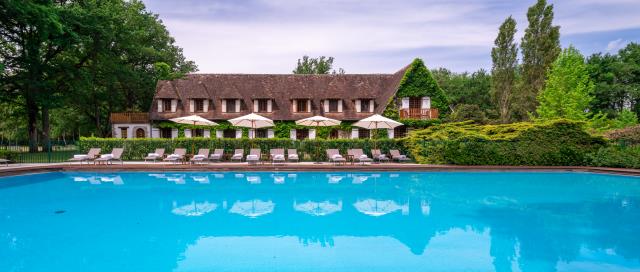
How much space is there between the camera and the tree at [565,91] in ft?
105

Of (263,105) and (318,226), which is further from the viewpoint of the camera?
(263,105)

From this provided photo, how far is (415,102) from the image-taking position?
95.7ft

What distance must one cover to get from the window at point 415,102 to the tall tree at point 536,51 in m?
13.2

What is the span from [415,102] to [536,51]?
15.3 m

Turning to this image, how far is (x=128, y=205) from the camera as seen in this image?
10.4m

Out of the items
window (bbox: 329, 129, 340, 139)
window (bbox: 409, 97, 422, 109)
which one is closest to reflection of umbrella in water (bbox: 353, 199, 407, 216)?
window (bbox: 329, 129, 340, 139)

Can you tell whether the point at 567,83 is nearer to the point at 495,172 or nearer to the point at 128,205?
the point at 495,172

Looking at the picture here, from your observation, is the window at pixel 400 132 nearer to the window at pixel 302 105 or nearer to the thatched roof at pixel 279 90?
the thatched roof at pixel 279 90

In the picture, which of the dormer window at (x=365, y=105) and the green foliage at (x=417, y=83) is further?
the dormer window at (x=365, y=105)

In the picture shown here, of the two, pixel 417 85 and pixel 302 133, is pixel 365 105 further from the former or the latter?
pixel 302 133

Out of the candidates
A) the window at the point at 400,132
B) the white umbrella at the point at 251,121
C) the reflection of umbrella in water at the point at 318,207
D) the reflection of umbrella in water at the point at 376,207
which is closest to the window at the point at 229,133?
the white umbrella at the point at 251,121

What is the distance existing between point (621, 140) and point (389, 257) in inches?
826

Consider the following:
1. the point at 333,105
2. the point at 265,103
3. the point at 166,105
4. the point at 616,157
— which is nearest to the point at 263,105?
the point at 265,103

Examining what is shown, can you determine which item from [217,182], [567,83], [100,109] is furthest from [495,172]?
[100,109]
